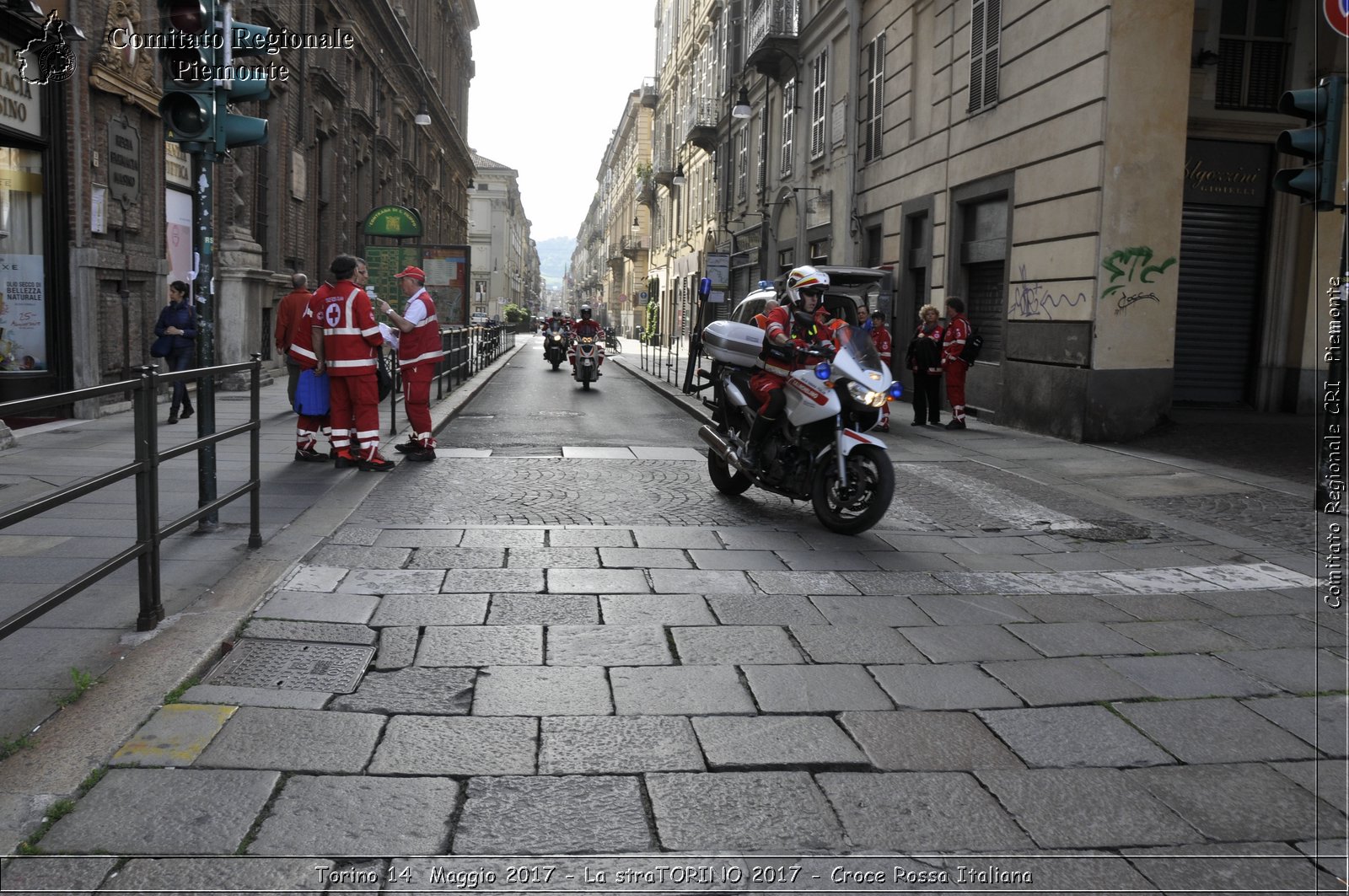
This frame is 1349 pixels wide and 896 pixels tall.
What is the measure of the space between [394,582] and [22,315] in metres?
8.48

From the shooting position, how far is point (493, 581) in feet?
19.4

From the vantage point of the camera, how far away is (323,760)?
349 centimetres

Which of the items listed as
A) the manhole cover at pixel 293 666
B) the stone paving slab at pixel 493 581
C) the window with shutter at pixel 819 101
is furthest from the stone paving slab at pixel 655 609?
the window with shutter at pixel 819 101

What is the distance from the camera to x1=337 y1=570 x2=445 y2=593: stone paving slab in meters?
5.64

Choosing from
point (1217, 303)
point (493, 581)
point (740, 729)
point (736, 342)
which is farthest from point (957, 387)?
point (740, 729)

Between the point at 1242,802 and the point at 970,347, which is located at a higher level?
the point at 970,347

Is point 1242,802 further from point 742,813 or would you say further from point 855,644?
point 855,644

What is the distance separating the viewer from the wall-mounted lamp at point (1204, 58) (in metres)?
13.7

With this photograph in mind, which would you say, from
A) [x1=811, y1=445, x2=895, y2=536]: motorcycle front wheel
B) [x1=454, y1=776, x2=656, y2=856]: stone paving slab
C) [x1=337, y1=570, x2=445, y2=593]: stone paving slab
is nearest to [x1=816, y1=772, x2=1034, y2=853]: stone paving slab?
[x1=454, y1=776, x2=656, y2=856]: stone paving slab

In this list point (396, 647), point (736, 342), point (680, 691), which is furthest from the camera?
point (736, 342)

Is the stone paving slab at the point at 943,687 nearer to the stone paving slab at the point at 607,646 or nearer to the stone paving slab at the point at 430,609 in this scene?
the stone paving slab at the point at 607,646

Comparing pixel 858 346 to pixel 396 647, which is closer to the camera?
pixel 396 647

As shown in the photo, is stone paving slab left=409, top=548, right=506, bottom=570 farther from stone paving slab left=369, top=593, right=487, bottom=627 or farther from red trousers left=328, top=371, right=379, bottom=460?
red trousers left=328, top=371, right=379, bottom=460

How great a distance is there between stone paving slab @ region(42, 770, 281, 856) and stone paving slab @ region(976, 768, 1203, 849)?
215 centimetres
